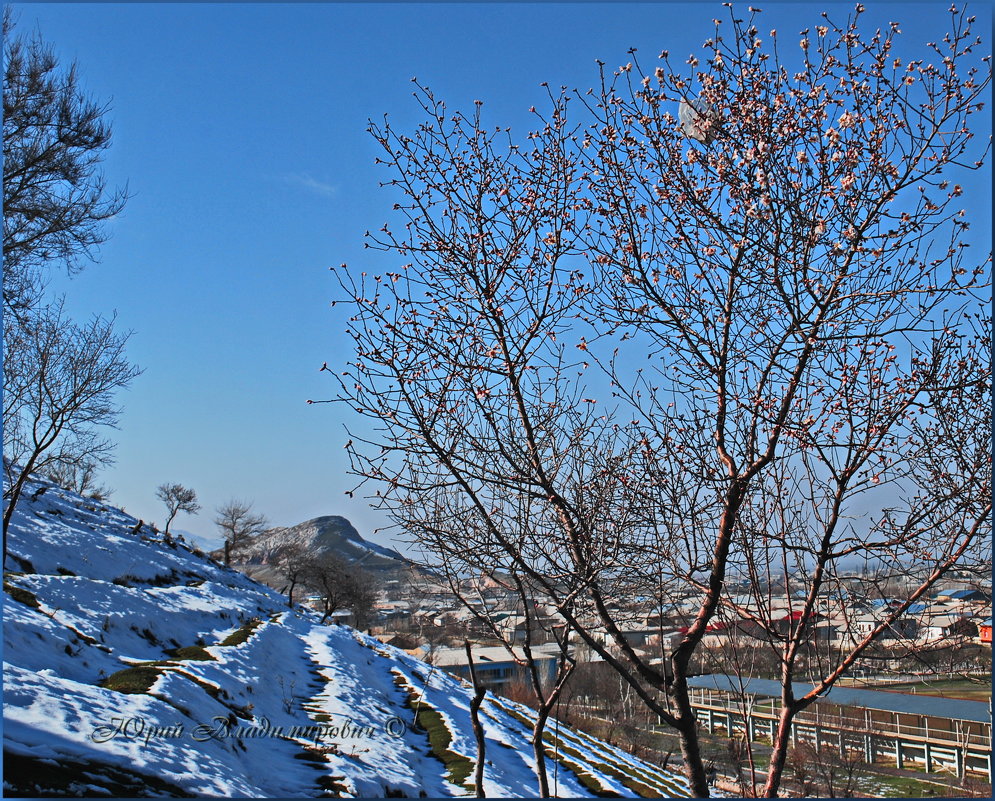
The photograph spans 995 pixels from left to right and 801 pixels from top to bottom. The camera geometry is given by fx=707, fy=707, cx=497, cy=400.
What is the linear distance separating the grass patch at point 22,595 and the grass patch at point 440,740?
396cm

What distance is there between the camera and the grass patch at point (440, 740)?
5.98 m

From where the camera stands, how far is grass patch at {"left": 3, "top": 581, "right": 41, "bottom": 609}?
22.9 ft

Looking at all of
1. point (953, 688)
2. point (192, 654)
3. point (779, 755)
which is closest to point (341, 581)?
point (192, 654)

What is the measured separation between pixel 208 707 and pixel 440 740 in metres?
2.60

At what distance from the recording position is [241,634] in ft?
30.9

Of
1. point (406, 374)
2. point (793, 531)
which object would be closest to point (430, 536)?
point (406, 374)

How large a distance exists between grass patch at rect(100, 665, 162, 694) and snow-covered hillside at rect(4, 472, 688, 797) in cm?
2

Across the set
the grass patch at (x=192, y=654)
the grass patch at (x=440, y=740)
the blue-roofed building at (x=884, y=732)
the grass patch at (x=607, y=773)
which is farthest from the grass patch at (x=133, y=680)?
the blue-roofed building at (x=884, y=732)

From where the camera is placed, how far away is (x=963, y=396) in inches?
109

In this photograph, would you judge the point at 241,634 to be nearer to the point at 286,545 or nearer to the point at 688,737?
the point at 688,737

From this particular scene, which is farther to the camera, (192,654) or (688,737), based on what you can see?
(192,654)

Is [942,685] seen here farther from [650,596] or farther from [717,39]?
[717,39]

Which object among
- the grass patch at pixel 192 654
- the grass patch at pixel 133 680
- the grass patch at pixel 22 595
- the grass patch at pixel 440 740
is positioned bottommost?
the grass patch at pixel 440 740

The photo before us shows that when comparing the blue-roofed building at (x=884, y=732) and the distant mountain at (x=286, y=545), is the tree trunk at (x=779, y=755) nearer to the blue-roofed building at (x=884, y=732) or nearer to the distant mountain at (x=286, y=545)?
the blue-roofed building at (x=884, y=732)
